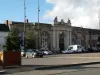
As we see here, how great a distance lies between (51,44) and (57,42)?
3.43 metres

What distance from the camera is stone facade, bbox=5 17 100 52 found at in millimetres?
104438

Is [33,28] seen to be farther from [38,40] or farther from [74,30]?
[74,30]

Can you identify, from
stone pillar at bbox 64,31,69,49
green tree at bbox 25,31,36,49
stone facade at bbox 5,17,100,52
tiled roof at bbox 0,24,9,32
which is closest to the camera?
green tree at bbox 25,31,36,49

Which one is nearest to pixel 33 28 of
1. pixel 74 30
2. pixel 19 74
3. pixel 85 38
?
pixel 74 30

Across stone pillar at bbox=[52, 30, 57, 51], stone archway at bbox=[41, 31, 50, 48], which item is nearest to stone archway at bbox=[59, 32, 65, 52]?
stone pillar at bbox=[52, 30, 57, 51]

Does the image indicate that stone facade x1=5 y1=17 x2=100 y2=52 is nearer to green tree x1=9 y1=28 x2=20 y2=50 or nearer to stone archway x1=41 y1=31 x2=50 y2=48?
stone archway x1=41 y1=31 x2=50 y2=48

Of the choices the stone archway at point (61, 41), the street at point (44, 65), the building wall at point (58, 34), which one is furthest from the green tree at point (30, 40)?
the street at point (44, 65)

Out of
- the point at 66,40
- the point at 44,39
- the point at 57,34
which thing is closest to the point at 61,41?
the point at 66,40

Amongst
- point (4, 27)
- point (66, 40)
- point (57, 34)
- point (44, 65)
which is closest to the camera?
point (44, 65)

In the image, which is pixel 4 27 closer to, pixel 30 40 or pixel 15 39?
pixel 30 40

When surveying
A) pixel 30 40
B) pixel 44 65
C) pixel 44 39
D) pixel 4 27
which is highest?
pixel 4 27

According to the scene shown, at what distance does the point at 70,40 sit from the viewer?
4680 inches

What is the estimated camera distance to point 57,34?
11356 cm

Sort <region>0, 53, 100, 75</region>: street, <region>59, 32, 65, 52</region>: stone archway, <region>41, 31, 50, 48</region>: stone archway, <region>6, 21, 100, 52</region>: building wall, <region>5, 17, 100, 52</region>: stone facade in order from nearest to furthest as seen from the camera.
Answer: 1. <region>0, 53, 100, 75</region>: street
2. <region>5, 17, 100, 52</region>: stone facade
3. <region>6, 21, 100, 52</region>: building wall
4. <region>41, 31, 50, 48</region>: stone archway
5. <region>59, 32, 65, 52</region>: stone archway
